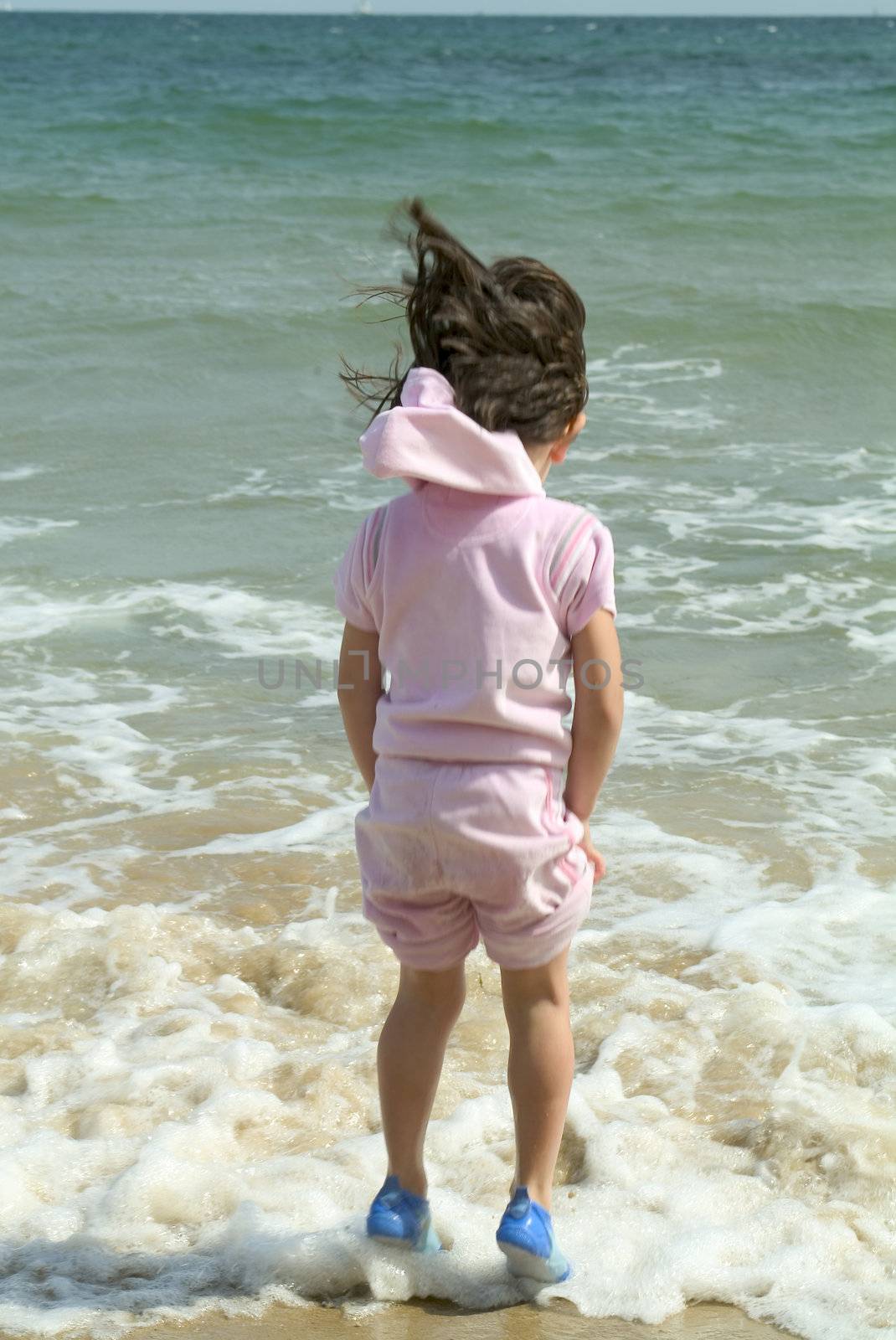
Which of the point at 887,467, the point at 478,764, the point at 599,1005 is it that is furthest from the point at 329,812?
the point at 887,467

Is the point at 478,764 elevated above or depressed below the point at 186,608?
above

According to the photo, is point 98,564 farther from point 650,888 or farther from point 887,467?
point 887,467

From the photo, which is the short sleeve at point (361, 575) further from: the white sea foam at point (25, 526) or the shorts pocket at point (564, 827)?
the white sea foam at point (25, 526)

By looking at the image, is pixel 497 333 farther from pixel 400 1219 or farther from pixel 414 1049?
pixel 400 1219

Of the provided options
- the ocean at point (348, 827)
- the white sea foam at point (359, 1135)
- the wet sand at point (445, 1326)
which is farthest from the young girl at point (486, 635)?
the ocean at point (348, 827)

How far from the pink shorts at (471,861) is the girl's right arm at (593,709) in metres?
0.03

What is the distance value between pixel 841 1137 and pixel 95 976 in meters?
1.63

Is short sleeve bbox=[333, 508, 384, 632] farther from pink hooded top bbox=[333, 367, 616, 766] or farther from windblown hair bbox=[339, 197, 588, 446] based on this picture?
windblown hair bbox=[339, 197, 588, 446]

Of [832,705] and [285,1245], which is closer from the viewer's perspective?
[285,1245]

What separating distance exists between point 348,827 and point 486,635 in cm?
216

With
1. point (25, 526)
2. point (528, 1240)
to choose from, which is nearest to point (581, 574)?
point (528, 1240)

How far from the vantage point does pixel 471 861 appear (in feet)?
6.93

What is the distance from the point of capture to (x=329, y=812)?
13.9ft

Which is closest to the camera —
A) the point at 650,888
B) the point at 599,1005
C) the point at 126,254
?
the point at 599,1005
